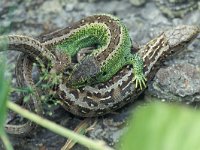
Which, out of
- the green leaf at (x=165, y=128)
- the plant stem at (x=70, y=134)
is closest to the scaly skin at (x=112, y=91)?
the plant stem at (x=70, y=134)

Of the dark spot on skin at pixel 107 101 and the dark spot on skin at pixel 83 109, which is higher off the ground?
the dark spot on skin at pixel 107 101

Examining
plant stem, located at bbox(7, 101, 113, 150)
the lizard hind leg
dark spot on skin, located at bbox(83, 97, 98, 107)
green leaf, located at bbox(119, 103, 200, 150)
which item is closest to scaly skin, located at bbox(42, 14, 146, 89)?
the lizard hind leg

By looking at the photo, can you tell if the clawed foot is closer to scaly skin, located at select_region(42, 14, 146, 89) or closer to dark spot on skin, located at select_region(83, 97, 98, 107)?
scaly skin, located at select_region(42, 14, 146, 89)

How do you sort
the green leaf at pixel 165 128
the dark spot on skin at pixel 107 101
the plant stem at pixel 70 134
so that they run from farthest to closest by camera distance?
the dark spot on skin at pixel 107 101, the plant stem at pixel 70 134, the green leaf at pixel 165 128

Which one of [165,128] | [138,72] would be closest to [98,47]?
[138,72]

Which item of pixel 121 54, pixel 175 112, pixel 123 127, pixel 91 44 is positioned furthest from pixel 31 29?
pixel 175 112

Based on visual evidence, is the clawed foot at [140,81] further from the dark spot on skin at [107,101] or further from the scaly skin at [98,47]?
the dark spot on skin at [107,101]

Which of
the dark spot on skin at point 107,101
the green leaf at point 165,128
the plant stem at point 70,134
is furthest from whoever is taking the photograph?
the dark spot on skin at point 107,101
